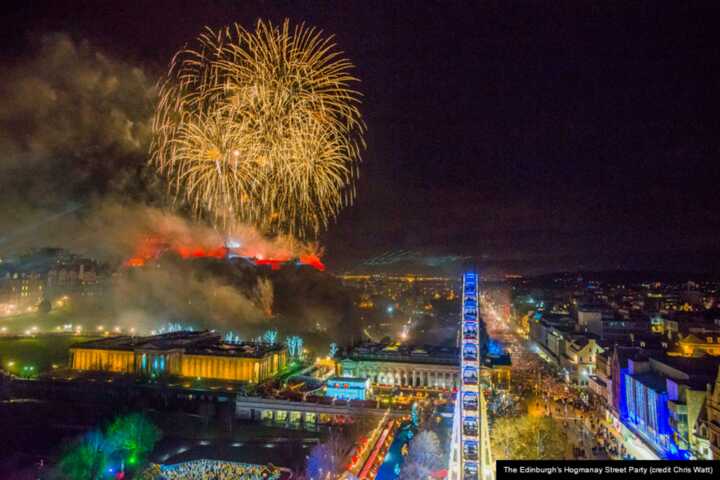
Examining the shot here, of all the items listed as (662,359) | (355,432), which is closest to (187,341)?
(355,432)

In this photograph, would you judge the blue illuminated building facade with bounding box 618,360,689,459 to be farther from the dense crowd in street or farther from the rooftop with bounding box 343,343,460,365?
the rooftop with bounding box 343,343,460,365

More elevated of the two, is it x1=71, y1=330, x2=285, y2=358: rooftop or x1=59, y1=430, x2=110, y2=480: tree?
x1=71, y1=330, x2=285, y2=358: rooftop

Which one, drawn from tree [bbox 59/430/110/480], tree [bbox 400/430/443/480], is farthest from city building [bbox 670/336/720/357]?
tree [bbox 59/430/110/480]

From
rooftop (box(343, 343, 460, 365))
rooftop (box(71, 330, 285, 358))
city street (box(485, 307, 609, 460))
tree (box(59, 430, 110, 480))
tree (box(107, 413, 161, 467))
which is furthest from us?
rooftop (box(343, 343, 460, 365))

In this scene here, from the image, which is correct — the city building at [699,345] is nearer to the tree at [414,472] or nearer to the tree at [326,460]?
the tree at [414,472]

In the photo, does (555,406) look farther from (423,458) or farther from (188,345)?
(188,345)

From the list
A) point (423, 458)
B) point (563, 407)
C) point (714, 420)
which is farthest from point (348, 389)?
point (714, 420)

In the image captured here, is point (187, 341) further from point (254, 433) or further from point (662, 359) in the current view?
point (662, 359)
